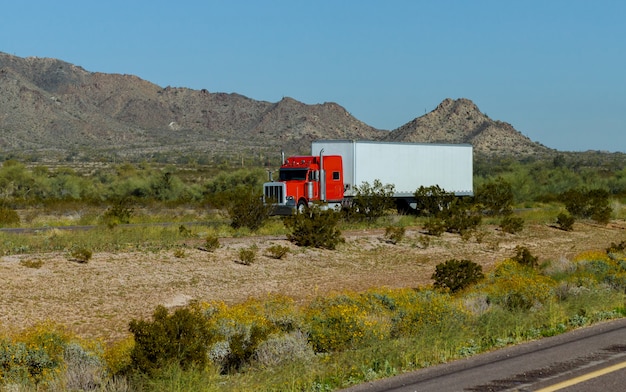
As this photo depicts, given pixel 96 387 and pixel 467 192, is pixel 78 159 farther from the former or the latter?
pixel 96 387

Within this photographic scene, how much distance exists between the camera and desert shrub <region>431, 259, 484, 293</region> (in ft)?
74.2

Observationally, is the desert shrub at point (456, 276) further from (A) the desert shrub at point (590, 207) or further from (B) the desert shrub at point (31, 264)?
(A) the desert shrub at point (590, 207)

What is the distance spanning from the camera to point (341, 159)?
44062mm

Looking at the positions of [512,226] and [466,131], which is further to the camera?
[466,131]

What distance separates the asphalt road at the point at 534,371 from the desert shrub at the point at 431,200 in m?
33.5

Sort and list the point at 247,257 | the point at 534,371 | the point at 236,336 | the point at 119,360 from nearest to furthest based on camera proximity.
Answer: the point at 534,371
the point at 119,360
the point at 236,336
the point at 247,257

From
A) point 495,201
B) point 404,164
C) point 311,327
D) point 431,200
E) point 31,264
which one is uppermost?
point 404,164

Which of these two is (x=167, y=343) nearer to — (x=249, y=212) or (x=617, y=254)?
(x=617, y=254)

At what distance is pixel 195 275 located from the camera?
80.9 ft

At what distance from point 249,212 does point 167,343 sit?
85.0 feet

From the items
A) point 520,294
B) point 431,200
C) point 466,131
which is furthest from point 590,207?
point 466,131

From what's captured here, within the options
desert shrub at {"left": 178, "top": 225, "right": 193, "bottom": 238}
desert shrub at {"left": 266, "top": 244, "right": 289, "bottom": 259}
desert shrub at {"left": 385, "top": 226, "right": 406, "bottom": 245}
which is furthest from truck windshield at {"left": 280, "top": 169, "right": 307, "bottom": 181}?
desert shrub at {"left": 266, "top": 244, "right": 289, "bottom": 259}

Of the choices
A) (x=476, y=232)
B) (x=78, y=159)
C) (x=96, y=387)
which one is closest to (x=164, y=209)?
(x=476, y=232)

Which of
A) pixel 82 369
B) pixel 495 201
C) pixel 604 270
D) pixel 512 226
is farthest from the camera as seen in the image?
pixel 495 201
